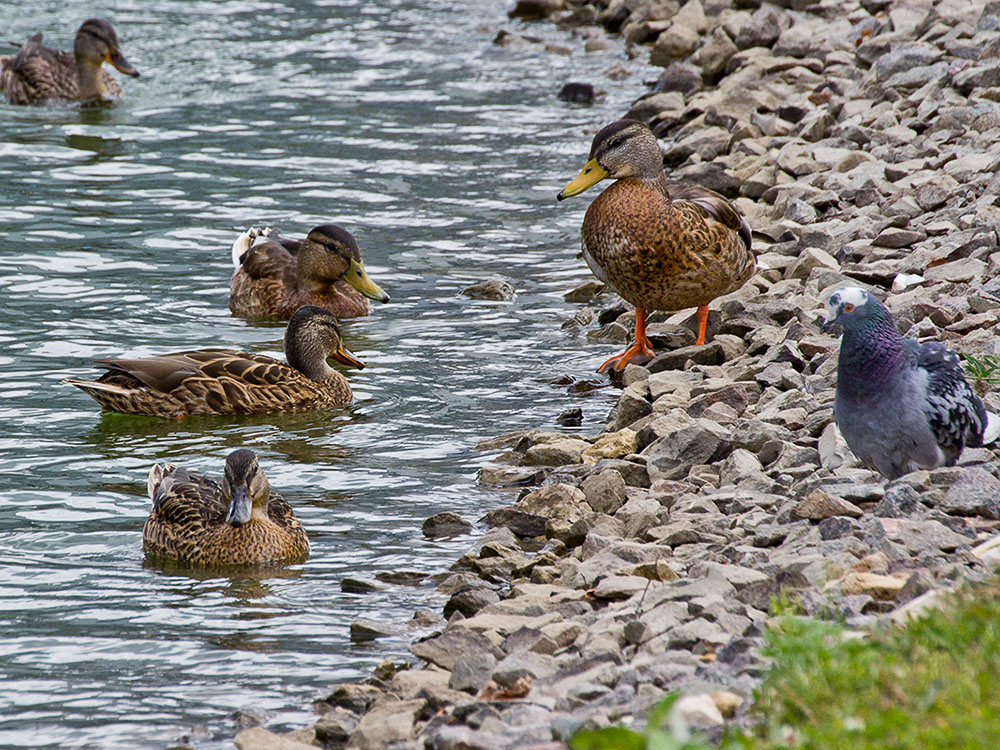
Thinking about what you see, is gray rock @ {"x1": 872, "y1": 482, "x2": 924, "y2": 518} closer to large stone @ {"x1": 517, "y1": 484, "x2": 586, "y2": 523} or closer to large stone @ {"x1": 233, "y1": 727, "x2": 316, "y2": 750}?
large stone @ {"x1": 517, "y1": 484, "x2": 586, "y2": 523}

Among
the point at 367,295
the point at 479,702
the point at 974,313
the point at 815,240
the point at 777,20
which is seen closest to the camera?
the point at 479,702

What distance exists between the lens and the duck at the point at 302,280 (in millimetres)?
11625

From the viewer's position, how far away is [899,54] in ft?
47.0

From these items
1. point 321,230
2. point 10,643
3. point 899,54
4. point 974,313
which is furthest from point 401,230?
point 10,643

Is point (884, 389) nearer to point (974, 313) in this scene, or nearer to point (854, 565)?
point (854, 565)

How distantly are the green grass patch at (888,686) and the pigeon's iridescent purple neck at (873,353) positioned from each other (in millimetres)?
1855

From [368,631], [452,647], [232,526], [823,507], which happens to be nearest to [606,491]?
[823,507]

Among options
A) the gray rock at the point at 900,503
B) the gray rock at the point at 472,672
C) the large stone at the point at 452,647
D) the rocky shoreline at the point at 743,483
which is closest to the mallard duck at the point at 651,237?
the rocky shoreline at the point at 743,483

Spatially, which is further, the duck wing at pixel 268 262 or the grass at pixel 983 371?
the duck wing at pixel 268 262

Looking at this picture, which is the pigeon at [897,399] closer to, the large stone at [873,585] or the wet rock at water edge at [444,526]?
the large stone at [873,585]

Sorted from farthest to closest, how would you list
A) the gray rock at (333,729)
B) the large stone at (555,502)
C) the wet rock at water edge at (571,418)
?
the wet rock at water edge at (571,418), the large stone at (555,502), the gray rock at (333,729)

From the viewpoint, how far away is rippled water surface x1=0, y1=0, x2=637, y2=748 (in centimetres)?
596

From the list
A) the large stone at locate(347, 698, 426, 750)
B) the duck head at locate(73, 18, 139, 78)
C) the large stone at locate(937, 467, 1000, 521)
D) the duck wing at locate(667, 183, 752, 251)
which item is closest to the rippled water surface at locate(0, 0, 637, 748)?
the large stone at locate(347, 698, 426, 750)

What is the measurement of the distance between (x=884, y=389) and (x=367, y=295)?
249 inches
